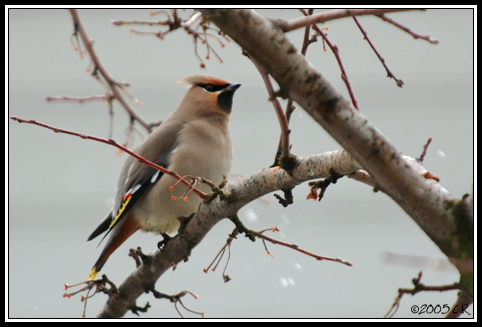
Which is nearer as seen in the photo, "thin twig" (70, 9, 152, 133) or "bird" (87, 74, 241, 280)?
"thin twig" (70, 9, 152, 133)

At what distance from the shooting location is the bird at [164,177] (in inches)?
124

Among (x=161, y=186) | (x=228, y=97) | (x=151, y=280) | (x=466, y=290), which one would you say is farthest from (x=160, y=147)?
(x=466, y=290)

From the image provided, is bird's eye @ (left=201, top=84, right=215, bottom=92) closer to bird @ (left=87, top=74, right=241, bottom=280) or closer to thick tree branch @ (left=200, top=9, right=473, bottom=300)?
bird @ (left=87, top=74, right=241, bottom=280)

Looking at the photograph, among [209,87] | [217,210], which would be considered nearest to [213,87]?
[209,87]

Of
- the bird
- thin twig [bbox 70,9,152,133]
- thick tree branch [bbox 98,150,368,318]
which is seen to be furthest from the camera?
the bird

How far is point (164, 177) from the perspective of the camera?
324 cm

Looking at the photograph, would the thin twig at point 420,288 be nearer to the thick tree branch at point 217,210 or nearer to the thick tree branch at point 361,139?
the thick tree branch at point 361,139

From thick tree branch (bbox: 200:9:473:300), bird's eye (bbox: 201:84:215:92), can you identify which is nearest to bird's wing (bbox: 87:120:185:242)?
bird's eye (bbox: 201:84:215:92)

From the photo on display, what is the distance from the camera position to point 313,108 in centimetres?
129

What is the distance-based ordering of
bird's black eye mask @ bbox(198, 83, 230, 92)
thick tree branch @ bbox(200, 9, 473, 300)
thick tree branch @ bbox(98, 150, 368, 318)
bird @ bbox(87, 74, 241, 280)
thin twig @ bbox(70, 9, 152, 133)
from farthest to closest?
bird's black eye mask @ bbox(198, 83, 230, 92), bird @ bbox(87, 74, 241, 280), thin twig @ bbox(70, 9, 152, 133), thick tree branch @ bbox(98, 150, 368, 318), thick tree branch @ bbox(200, 9, 473, 300)

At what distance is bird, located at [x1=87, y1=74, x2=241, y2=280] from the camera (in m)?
3.15

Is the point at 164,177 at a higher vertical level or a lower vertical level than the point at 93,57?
lower

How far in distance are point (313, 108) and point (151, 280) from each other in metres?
1.57

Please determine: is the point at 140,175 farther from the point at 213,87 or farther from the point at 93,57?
the point at 213,87
